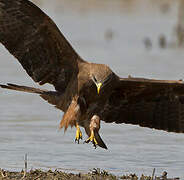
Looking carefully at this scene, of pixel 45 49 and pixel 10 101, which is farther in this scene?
pixel 10 101

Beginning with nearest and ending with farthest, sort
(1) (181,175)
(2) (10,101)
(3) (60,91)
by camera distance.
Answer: (1) (181,175), (3) (60,91), (2) (10,101)

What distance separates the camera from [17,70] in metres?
16.4

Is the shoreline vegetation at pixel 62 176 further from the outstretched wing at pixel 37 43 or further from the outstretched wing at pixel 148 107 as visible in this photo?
the outstretched wing at pixel 37 43

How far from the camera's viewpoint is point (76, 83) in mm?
9703

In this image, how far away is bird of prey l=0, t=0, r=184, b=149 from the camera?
9.45 metres

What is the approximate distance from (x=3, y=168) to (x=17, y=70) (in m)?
7.47

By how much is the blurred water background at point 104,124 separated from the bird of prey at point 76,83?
51 cm

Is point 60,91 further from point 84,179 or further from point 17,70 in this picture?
point 17,70

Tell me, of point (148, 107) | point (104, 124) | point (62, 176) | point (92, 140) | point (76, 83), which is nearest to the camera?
point (62, 176)

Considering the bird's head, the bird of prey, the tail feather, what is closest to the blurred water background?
the tail feather

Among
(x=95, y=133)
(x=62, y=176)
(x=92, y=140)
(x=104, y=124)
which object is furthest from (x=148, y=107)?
(x=62, y=176)

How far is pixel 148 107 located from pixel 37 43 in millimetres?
1969

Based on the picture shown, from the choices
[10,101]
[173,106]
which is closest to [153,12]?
[10,101]

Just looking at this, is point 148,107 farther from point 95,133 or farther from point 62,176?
point 62,176
